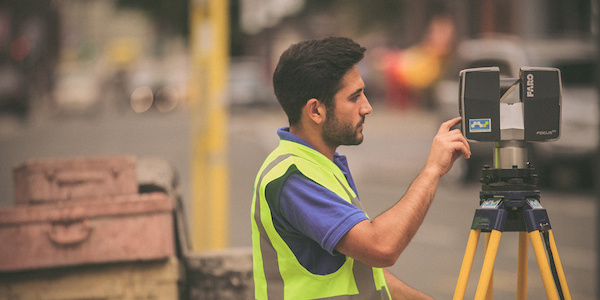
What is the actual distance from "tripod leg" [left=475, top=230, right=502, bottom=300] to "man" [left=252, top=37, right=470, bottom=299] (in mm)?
321

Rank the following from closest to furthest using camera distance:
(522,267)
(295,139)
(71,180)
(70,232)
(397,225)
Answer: (397,225) < (295,139) < (522,267) < (70,232) < (71,180)

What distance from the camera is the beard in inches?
104

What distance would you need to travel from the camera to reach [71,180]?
392 cm

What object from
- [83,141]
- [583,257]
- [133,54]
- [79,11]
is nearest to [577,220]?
[583,257]

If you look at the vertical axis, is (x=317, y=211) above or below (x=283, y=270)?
above

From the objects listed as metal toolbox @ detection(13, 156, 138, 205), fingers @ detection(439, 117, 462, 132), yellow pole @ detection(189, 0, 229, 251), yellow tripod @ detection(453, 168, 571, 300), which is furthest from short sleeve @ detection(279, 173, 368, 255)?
yellow pole @ detection(189, 0, 229, 251)

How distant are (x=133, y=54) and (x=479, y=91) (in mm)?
88184

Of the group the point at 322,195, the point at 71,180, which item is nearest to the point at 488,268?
the point at 322,195

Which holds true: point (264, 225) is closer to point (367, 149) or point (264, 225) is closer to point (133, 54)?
point (367, 149)

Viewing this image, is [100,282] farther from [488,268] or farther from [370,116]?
[370,116]

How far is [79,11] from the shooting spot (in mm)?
93875

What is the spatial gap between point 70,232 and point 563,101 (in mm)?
9761

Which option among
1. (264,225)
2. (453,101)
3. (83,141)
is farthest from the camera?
(83,141)

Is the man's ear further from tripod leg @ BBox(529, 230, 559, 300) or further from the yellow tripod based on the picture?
tripod leg @ BBox(529, 230, 559, 300)
